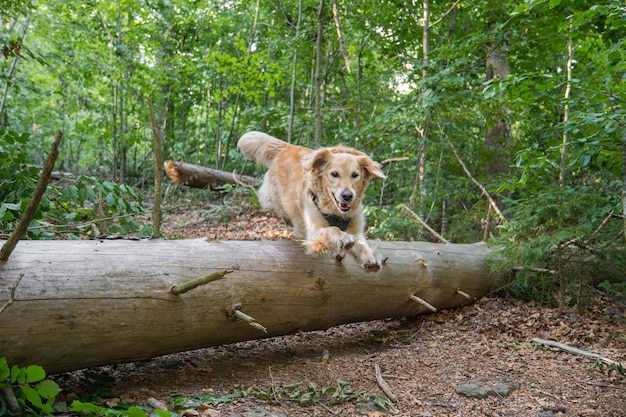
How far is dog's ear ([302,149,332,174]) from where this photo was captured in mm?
4887

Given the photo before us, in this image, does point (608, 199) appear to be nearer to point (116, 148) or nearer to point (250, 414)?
point (250, 414)

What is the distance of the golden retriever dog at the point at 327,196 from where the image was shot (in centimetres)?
453

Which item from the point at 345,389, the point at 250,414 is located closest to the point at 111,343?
the point at 250,414

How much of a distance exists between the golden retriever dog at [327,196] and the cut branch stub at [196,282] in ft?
4.89

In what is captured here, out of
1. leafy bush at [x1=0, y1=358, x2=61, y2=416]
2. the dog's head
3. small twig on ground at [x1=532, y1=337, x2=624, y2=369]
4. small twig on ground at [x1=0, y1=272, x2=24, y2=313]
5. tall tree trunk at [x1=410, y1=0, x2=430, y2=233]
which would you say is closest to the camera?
leafy bush at [x1=0, y1=358, x2=61, y2=416]

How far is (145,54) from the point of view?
1365 cm

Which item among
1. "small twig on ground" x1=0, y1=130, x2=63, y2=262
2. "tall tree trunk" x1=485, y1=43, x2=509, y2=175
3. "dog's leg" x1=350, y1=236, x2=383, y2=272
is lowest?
"dog's leg" x1=350, y1=236, x2=383, y2=272

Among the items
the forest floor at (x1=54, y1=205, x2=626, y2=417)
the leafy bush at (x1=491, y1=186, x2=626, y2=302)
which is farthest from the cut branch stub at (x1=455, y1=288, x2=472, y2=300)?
the leafy bush at (x1=491, y1=186, x2=626, y2=302)

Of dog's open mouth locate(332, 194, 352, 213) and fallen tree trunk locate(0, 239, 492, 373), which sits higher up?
dog's open mouth locate(332, 194, 352, 213)

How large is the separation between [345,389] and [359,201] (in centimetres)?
208

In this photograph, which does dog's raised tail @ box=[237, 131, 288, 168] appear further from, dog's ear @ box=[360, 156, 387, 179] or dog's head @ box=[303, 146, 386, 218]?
dog's ear @ box=[360, 156, 387, 179]

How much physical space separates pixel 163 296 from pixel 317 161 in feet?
7.53

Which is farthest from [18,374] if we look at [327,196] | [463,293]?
[463,293]

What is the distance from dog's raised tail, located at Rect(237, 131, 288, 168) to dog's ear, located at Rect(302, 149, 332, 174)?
3.95 ft
